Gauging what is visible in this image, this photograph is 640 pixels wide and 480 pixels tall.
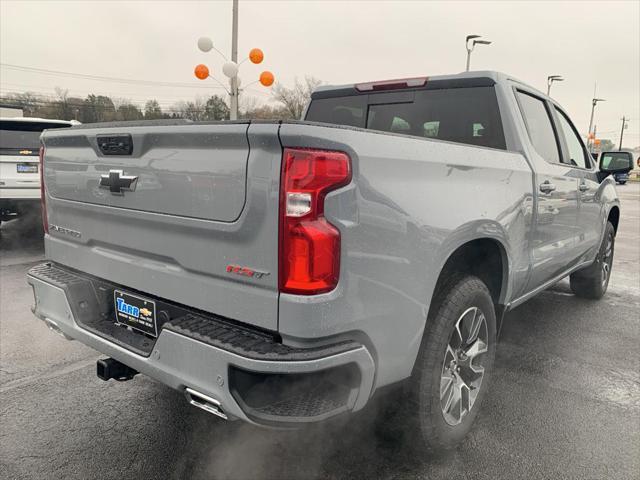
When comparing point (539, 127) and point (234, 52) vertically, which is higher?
point (234, 52)

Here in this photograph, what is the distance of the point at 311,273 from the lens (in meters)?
1.72

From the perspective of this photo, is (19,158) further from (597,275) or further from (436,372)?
(597,275)

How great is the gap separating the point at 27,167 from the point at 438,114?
6398 millimetres

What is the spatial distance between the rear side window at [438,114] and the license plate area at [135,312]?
86.5 inches

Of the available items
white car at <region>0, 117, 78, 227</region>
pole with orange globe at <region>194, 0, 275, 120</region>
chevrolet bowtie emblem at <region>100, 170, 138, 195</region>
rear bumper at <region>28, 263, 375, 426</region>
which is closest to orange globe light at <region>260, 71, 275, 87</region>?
pole with orange globe at <region>194, 0, 275, 120</region>

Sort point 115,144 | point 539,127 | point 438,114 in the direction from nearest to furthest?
point 115,144 → point 438,114 → point 539,127

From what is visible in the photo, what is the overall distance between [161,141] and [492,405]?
2.45 m

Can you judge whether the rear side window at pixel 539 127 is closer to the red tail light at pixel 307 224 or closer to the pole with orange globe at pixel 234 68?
the red tail light at pixel 307 224

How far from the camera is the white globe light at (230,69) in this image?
1358 centimetres

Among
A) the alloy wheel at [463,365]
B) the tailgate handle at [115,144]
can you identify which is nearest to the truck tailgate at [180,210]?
the tailgate handle at [115,144]

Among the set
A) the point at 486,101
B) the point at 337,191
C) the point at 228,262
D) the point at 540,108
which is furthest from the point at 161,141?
the point at 540,108

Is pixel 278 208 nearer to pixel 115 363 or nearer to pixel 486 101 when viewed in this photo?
pixel 115 363

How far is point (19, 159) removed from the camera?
23.8 ft

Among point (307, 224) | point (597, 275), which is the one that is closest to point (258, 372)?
point (307, 224)
